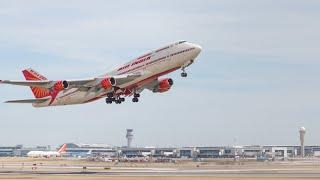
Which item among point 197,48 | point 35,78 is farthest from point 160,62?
point 35,78

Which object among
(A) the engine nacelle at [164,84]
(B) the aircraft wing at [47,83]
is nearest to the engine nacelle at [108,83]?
(B) the aircraft wing at [47,83]

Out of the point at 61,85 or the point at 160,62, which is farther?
the point at 61,85

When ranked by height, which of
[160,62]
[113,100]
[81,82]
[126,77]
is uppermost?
[160,62]

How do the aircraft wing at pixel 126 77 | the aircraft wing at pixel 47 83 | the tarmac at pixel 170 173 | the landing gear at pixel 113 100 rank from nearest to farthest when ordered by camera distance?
the tarmac at pixel 170 173 < the aircraft wing at pixel 126 77 < the aircraft wing at pixel 47 83 < the landing gear at pixel 113 100

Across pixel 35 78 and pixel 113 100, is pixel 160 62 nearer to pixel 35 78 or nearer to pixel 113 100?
pixel 113 100

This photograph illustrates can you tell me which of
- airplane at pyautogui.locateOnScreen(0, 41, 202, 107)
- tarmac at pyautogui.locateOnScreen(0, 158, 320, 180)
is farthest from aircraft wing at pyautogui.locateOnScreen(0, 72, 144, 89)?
tarmac at pyautogui.locateOnScreen(0, 158, 320, 180)

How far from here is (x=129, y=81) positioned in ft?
293

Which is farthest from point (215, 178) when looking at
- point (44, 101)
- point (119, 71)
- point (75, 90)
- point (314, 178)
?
point (44, 101)

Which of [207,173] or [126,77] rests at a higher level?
[126,77]

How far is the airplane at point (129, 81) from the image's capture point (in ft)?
280

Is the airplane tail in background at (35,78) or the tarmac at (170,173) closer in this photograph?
the tarmac at (170,173)

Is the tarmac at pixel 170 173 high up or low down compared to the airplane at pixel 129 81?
down

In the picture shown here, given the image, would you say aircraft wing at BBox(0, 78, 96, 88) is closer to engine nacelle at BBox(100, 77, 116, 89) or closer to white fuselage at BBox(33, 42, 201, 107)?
white fuselage at BBox(33, 42, 201, 107)

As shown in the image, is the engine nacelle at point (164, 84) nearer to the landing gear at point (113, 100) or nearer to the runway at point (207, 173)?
the landing gear at point (113, 100)
